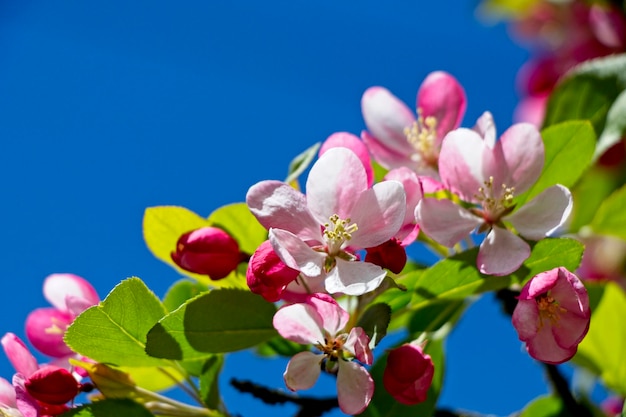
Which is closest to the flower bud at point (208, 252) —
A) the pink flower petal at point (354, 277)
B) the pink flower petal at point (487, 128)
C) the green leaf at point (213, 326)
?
the green leaf at point (213, 326)

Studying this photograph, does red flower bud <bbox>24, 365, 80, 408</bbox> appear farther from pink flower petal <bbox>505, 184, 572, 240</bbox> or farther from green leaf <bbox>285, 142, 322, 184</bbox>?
pink flower petal <bbox>505, 184, 572, 240</bbox>

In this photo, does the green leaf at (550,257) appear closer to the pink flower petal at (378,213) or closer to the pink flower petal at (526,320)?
the pink flower petal at (526,320)

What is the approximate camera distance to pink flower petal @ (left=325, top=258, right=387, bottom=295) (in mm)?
976

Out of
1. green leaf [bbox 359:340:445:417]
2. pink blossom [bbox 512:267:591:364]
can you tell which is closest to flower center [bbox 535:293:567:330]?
pink blossom [bbox 512:267:591:364]

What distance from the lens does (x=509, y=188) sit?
1171 millimetres

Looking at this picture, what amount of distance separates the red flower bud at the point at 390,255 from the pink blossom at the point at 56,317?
0.45m

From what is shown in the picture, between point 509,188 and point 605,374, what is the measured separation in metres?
0.74

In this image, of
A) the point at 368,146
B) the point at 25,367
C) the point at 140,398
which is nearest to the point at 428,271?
the point at 368,146

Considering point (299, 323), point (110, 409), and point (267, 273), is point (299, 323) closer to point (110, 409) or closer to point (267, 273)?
point (267, 273)

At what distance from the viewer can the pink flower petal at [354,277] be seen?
0.98 m

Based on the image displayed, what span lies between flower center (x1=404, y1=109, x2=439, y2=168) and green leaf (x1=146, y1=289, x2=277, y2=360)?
0.40 metres

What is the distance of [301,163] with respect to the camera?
122cm

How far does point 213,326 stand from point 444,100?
565 mm

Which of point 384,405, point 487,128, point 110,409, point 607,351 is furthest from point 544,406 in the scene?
point 110,409
